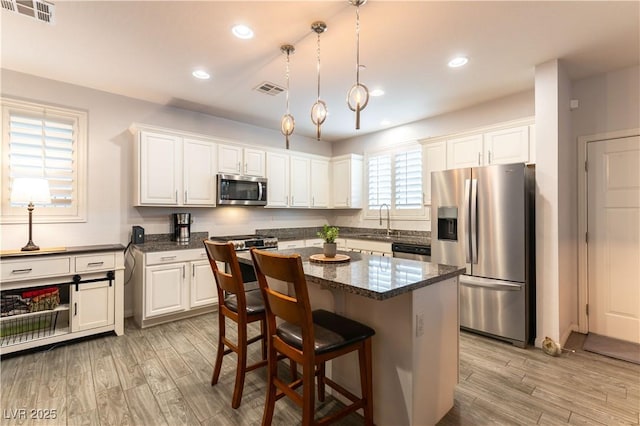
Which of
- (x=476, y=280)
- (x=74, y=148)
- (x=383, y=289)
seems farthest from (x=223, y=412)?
(x=74, y=148)

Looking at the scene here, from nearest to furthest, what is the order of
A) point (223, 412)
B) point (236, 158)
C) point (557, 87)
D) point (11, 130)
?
point (223, 412)
point (557, 87)
point (11, 130)
point (236, 158)

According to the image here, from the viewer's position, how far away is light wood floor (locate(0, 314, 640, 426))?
193 cm

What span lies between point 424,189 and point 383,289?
10.8ft

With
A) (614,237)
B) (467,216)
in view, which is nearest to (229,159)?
(467,216)

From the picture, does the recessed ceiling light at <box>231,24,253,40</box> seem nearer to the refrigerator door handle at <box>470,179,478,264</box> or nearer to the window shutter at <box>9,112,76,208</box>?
the window shutter at <box>9,112,76,208</box>

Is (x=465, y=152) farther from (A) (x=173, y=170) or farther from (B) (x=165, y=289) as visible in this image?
(B) (x=165, y=289)

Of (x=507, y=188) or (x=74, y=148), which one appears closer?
(x=507, y=188)

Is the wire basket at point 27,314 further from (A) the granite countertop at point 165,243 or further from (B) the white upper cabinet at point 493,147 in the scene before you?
(B) the white upper cabinet at point 493,147

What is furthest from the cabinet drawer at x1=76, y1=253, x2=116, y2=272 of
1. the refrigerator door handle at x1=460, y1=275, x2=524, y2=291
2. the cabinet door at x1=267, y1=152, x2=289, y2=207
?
the refrigerator door handle at x1=460, y1=275, x2=524, y2=291

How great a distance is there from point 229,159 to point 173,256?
155 centimetres

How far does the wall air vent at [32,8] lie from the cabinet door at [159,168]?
1453mm

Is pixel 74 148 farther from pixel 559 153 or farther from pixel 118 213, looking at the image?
pixel 559 153

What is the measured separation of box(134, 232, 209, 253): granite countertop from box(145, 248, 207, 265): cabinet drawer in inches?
1.9

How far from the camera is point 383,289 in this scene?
4.61ft
